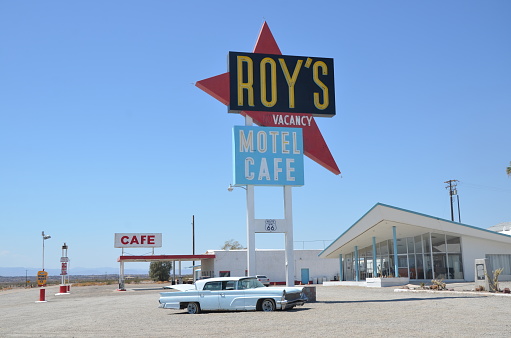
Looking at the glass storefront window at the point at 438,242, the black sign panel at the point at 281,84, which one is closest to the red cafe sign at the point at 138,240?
the glass storefront window at the point at 438,242

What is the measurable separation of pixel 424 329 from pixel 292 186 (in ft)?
46.5

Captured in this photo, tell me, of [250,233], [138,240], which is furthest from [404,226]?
[138,240]

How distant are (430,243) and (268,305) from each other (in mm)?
21553

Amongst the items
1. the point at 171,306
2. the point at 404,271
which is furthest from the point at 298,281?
the point at 171,306

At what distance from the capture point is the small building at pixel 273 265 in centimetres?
5397

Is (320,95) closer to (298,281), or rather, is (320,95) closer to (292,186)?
(292,186)

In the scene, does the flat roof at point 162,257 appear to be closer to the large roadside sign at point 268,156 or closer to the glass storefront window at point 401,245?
the glass storefront window at point 401,245

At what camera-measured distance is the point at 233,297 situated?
2050 centimetres

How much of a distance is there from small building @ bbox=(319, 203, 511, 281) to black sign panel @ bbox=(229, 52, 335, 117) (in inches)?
456

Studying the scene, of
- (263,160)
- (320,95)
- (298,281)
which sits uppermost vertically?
(320,95)

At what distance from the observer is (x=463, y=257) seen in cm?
3728

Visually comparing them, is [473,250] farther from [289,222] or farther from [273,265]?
[273,265]

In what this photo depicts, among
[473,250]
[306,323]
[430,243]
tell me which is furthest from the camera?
[430,243]

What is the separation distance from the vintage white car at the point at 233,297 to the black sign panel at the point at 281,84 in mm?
9126
